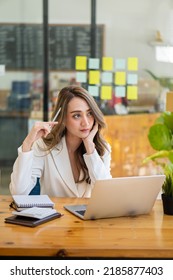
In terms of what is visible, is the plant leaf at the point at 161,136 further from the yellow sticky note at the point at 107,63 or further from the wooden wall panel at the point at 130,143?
the yellow sticky note at the point at 107,63

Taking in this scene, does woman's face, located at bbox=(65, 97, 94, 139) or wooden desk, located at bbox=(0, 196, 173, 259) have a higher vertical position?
woman's face, located at bbox=(65, 97, 94, 139)

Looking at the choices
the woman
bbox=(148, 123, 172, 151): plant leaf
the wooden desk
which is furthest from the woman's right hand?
bbox=(148, 123, 172, 151): plant leaf

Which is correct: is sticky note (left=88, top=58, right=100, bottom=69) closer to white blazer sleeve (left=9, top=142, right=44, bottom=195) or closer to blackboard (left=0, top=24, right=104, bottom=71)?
blackboard (left=0, top=24, right=104, bottom=71)

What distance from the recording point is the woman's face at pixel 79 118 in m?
3.55

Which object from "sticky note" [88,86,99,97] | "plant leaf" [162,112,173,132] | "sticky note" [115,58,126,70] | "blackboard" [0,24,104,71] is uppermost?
"blackboard" [0,24,104,71]

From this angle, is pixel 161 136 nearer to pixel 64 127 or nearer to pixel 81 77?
pixel 81 77

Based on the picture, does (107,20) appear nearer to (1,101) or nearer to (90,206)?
(1,101)

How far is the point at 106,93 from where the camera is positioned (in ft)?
20.0

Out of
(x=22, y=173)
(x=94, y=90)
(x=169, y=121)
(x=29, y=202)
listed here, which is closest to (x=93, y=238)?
(x=29, y=202)

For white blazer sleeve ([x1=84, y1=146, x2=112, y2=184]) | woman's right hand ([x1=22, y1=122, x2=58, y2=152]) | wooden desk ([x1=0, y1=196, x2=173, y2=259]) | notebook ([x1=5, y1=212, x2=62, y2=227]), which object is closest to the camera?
wooden desk ([x1=0, y1=196, x2=173, y2=259])

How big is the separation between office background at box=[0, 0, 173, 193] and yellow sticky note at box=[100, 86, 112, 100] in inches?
2.0

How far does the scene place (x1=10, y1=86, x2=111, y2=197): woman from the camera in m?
3.55

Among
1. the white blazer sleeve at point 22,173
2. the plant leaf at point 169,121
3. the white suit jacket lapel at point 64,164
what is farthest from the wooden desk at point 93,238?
the plant leaf at point 169,121
